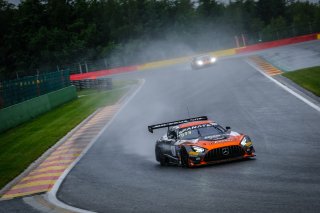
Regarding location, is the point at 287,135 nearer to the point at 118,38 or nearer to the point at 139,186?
the point at 139,186

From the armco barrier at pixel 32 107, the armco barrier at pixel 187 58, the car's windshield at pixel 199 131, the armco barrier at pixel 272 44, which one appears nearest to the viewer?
the car's windshield at pixel 199 131

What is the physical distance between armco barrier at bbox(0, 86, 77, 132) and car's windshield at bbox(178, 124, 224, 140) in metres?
17.6

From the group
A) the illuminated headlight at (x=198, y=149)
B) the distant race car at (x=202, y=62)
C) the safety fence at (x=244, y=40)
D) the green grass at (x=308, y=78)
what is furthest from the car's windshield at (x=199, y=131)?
the safety fence at (x=244, y=40)

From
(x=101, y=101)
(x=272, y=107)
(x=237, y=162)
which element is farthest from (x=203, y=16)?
(x=237, y=162)

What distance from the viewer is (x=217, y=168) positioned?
13.9m

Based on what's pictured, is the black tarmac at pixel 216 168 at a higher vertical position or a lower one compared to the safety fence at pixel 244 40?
lower

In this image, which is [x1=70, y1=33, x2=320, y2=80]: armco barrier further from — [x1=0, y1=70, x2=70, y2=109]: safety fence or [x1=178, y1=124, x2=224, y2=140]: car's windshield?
[x1=178, y1=124, x2=224, y2=140]: car's windshield

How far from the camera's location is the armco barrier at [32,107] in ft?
105

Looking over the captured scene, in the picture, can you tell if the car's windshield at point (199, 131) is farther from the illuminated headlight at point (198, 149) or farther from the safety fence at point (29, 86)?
the safety fence at point (29, 86)

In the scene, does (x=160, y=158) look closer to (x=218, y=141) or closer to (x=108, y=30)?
(x=218, y=141)

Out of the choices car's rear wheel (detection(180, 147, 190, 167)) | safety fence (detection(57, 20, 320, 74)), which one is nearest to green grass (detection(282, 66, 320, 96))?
car's rear wheel (detection(180, 147, 190, 167))

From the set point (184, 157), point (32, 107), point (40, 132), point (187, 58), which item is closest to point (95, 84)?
point (32, 107)

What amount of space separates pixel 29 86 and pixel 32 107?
4.61ft

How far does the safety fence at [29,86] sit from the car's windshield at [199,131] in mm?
18861
